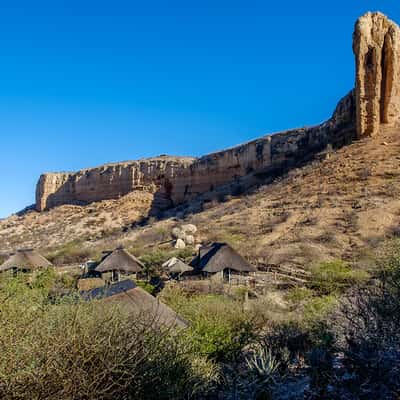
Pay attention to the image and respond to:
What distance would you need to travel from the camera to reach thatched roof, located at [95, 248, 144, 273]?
20094mm

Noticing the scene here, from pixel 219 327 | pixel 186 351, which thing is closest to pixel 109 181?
pixel 219 327

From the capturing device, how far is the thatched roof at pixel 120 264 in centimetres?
2009

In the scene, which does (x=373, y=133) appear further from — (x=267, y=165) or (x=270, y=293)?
(x=270, y=293)

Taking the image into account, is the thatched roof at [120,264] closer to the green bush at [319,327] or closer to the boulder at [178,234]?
the boulder at [178,234]

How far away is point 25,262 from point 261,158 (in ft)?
80.9

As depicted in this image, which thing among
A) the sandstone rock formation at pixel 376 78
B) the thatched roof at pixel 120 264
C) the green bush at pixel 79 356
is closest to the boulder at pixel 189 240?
the thatched roof at pixel 120 264

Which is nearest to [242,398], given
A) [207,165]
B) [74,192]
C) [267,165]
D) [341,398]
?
[341,398]

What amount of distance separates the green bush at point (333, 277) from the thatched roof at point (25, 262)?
14.1m

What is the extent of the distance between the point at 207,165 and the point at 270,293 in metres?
33.2

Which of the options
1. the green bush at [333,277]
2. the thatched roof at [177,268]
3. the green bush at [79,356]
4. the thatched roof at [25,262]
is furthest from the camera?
the thatched roof at [25,262]

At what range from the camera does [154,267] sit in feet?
65.5

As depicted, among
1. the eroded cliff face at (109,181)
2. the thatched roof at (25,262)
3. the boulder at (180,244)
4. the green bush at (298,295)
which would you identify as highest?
the eroded cliff face at (109,181)

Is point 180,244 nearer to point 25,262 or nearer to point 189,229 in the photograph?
point 189,229

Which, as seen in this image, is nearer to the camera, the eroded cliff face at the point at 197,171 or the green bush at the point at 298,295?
the green bush at the point at 298,295
